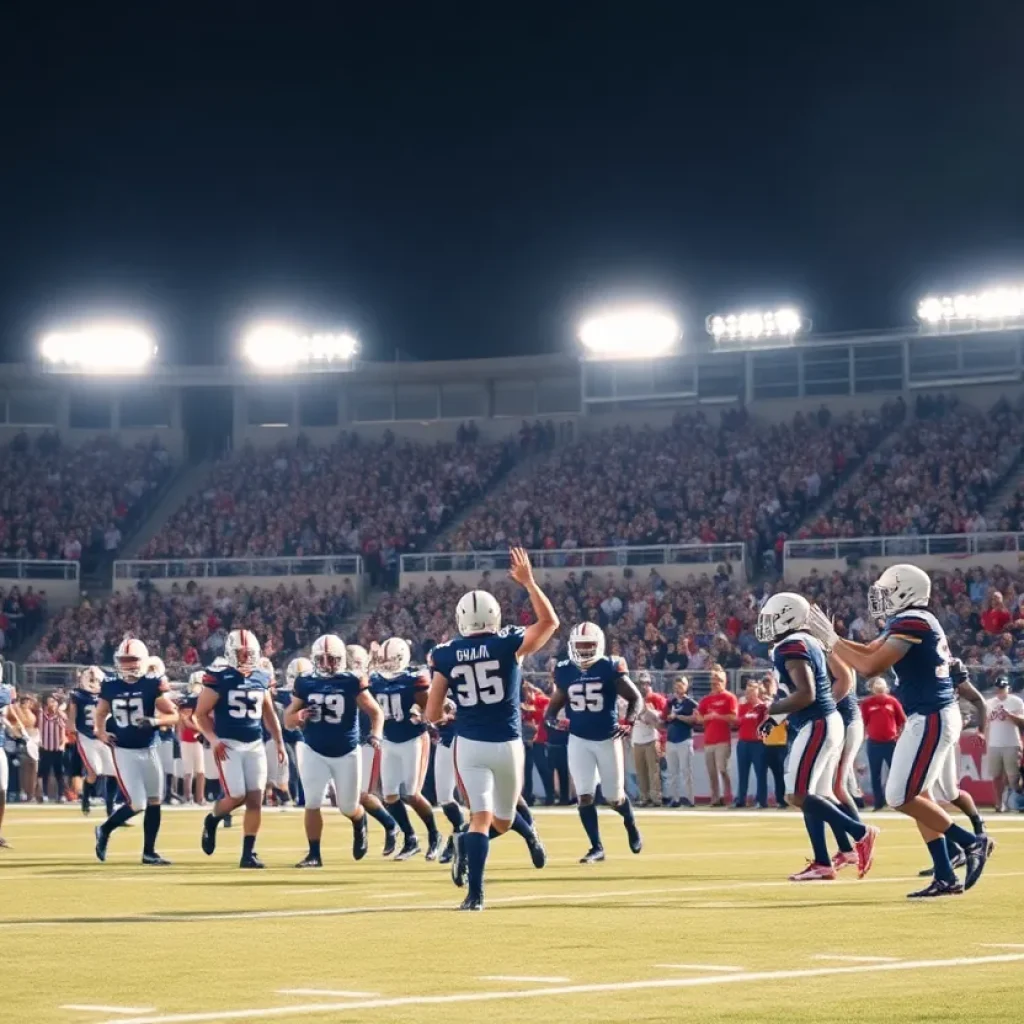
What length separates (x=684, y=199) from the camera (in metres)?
52.3

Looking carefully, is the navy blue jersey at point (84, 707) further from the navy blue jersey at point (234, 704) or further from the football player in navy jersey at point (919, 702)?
the football player in navy jersey at point (919, 702)

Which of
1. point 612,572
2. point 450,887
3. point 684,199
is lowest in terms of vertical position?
point 450,887

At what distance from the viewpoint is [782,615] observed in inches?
541

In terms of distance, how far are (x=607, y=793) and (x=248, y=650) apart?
3.50 metres

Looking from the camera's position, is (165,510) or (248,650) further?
(165,510)

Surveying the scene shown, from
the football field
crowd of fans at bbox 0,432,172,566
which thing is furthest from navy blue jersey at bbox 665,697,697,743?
crowd of fans at bbox 0,432,172,566

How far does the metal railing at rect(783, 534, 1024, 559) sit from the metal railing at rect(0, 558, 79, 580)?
17.6 m

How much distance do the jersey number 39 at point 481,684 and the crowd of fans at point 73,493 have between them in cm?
3551

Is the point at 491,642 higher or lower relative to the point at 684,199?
lower

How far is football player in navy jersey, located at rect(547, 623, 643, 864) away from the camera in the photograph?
17875 mm

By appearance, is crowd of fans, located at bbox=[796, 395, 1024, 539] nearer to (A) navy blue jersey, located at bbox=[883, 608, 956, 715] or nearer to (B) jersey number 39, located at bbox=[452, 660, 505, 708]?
(A) navy blue jersey, located at bbox=[883, 608, 956, 715]

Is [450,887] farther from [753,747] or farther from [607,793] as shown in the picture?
[753,747]

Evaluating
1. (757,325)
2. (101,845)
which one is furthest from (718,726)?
(757,325)

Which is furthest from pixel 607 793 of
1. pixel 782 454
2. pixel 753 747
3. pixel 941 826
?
pixel 782 454
